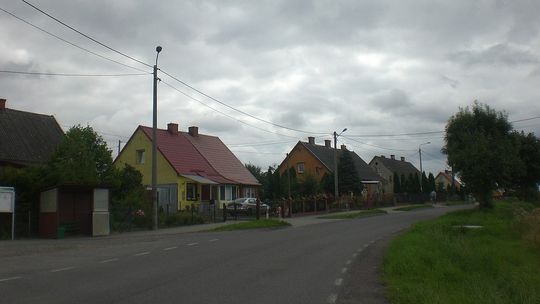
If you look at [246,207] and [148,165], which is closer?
[246,207]

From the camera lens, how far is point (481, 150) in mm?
36344

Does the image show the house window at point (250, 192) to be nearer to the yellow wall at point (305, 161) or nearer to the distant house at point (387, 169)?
the yellow wall at point (305, 161)

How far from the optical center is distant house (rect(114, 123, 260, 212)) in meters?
47.9

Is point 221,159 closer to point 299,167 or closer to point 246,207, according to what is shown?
point 246,207

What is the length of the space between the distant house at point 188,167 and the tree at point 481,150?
19.6 metres

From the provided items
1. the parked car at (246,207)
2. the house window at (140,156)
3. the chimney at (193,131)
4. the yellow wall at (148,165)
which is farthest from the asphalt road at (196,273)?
the chimney at (193,131)

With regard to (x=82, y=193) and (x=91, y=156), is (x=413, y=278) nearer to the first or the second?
(x=82, y=193)

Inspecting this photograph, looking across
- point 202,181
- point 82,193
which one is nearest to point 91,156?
point 82,193

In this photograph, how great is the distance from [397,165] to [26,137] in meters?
82.5

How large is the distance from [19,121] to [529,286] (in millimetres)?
35634

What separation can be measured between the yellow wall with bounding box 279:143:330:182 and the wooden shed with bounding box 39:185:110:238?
48.5 meters

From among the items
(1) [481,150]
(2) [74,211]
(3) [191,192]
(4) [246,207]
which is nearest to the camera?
(2) [74,211]

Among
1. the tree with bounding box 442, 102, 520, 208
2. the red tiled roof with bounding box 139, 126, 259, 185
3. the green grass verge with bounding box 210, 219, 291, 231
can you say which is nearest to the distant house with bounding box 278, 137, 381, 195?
the red tiled roof with bounding box 139, 126, 259, 185

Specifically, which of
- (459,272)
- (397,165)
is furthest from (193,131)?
(397,165)
